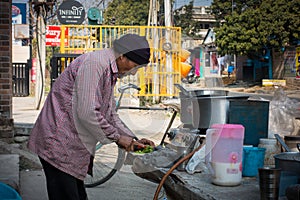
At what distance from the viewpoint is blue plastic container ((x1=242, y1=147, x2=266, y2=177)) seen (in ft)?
10.0

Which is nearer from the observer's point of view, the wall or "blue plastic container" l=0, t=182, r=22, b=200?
"blue plastic container" l=0, t=182, r=22, b=200

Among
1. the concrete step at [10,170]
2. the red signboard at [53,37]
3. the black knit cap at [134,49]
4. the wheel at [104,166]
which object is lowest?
the wheel at [104,166]

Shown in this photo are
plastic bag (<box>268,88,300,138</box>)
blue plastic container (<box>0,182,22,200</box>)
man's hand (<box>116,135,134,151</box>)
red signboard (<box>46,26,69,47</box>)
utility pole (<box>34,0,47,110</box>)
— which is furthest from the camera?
red signboard (<box>46,26,69,47</box>)

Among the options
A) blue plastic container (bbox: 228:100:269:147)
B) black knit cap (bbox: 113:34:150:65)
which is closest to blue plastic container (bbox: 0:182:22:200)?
black knit cap (bbox: 113:34:150:65)

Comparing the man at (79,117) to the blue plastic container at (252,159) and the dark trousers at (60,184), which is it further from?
the blue plastic container at (252,159)

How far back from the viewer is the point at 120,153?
5359 millimetres

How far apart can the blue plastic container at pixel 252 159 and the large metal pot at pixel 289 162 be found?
0.24 metres

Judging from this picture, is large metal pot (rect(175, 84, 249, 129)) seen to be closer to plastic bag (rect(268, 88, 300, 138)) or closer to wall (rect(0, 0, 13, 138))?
plastic bag (rect(268, 88, 300, 138))

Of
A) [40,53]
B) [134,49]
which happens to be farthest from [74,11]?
[134,49]

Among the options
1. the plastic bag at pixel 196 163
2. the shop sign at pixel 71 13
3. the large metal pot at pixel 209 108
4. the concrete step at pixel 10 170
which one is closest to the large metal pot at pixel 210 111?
the large metal pot at pixel 209 108

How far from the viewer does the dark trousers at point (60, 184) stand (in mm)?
2807

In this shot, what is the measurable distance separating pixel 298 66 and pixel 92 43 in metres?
19.1

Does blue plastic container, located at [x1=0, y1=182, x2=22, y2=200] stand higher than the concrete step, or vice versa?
blue plastic container, located at [x1=0, y1=182, x2=22, y2=200]

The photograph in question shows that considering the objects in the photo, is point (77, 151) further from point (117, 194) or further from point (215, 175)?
point (117, 194)
